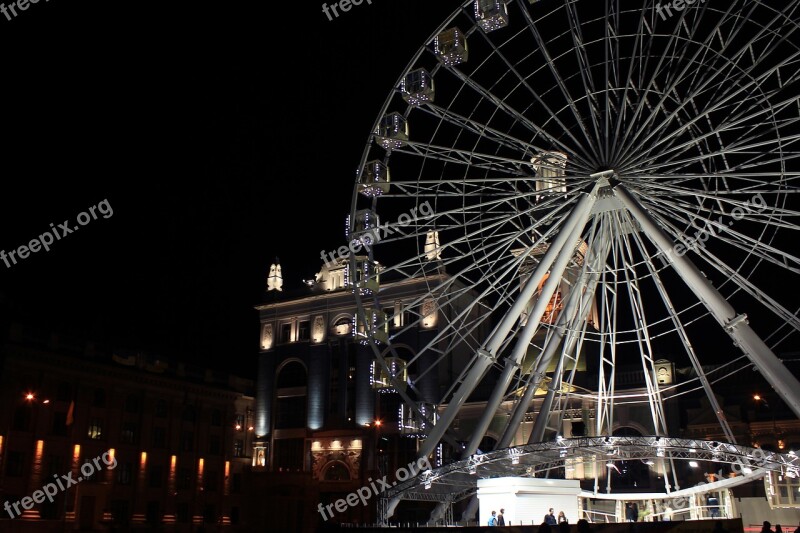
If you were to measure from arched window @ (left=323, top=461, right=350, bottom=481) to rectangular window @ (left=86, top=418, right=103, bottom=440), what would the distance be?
21998 mm

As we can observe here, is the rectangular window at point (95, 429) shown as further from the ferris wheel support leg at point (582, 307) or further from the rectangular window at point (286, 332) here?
the ferris wheel support leg at point (582, 307)

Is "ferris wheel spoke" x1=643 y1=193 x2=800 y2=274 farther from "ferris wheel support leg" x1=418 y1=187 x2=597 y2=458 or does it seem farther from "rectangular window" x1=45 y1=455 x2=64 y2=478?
"rectangular window" x1=45 y1=455 x2=64 y2=478

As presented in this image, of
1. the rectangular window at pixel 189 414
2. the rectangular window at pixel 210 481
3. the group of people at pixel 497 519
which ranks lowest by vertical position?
the group of people at pixel 497 519

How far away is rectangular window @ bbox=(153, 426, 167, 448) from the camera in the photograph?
73.8 m

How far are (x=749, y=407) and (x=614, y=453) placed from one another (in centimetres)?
3050

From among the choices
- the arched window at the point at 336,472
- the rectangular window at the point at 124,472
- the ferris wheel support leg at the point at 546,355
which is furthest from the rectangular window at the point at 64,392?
the ferris wheel support leg at the point at 546,355

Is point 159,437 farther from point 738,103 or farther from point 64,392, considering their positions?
point 738,103

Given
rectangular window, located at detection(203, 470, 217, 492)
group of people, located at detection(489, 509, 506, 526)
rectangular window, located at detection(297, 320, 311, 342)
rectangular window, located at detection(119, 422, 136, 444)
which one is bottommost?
group of people, located at detection(489, 509, 506, 526)

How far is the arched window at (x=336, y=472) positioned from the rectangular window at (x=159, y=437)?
53.4 feet

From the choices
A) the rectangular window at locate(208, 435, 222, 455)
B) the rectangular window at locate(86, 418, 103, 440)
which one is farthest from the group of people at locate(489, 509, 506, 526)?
the rectangular window at locate(208, 435, 222, 455)

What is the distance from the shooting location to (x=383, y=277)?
271 ft

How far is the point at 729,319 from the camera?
84.2 ft

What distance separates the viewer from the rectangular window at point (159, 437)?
242 feet

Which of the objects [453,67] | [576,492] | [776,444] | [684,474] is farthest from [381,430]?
[453,67]
